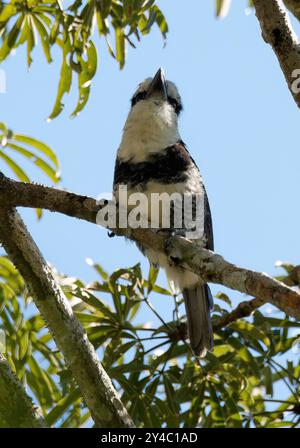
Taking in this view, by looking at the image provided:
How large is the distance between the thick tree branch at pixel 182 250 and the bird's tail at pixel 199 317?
66 cm

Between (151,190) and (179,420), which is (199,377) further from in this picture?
(151,190)

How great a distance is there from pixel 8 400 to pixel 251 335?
144 centimetres

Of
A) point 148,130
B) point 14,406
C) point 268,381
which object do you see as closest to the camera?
point 14,406

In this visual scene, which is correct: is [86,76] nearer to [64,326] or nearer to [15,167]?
[15,167]

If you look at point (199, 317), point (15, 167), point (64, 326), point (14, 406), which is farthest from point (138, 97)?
point (14, 406)

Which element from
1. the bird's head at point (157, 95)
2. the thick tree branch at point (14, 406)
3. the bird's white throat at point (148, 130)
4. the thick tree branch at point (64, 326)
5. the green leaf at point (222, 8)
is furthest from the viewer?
the bird's head at point (157, 95)

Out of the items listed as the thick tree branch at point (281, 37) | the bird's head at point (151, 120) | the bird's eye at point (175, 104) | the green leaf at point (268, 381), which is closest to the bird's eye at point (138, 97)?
the bird's head at point (151, 120)

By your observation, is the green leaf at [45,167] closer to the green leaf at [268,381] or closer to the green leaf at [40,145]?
the green leaf at [40,145]

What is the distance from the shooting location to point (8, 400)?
6.75 feet

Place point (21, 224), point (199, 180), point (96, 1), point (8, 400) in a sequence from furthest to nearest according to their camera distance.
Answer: point (199, 180) < point (96, 1) < point (21, 224) < point (8, 400)

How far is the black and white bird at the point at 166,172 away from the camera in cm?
342

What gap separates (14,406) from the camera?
6.64ft

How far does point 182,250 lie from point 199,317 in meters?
0.98
